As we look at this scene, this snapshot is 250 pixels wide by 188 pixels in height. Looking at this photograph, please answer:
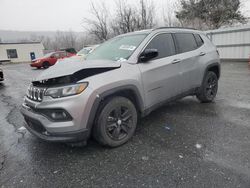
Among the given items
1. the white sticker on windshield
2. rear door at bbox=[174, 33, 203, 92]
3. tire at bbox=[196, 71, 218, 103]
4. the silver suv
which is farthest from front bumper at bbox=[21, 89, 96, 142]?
tire at bbox=[196, 71, 218, 103]

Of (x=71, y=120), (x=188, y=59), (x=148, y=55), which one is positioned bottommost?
(x=71, y=120)

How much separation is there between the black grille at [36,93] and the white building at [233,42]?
12.8m

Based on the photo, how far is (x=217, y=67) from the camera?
201 inches

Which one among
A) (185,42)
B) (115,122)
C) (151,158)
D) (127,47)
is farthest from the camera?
(185,42)

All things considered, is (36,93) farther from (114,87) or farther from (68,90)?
(114,87)

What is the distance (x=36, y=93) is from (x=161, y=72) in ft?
6.84

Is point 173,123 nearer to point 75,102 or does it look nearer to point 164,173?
point 164,173

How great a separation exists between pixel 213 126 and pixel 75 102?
2595 millimetres

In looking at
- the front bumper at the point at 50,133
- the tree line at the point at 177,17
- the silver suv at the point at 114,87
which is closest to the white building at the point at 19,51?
the tree line at the point at 177,17

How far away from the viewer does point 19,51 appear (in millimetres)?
38188

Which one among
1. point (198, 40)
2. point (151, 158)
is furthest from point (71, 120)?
point (198, 40)

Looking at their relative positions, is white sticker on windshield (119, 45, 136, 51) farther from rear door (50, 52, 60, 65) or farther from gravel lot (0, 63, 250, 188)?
rear door (50, 52, 60, 65)

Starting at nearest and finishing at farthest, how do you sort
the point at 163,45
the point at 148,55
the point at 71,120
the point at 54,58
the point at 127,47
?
1. the point at 71,120
2. the point at 148,55
3. the point at 127,47
4. the point at 163,45
5. the point at 54,58

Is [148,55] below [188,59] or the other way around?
the other way around
